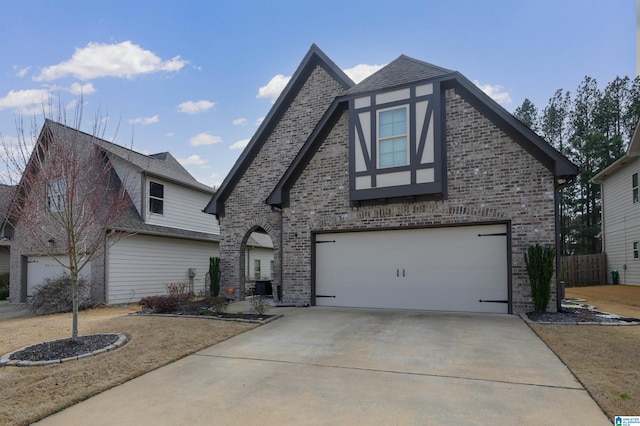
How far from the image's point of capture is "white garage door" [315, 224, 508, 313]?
9984mm

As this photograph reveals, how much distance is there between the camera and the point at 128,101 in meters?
9.48

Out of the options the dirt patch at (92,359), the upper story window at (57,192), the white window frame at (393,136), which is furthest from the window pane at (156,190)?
the white window frame at (393,136)

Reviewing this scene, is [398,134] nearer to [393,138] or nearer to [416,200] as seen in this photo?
[393,138]

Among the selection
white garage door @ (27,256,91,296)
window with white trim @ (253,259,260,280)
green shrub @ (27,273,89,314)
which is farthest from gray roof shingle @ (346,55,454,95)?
window with white trim @ (253,259,260,280)

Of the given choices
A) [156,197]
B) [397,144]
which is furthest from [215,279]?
[397,144]

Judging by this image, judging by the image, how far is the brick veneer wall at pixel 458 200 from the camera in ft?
31.3

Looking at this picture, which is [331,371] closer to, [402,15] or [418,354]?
[418,354]

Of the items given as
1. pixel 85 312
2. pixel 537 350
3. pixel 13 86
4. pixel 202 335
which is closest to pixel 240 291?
pixel 85 312

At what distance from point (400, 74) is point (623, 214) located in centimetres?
1563

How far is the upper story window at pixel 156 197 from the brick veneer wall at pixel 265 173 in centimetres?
442

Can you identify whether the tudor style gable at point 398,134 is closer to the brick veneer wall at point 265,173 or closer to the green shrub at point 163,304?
the brick veneer wall at point 265,173

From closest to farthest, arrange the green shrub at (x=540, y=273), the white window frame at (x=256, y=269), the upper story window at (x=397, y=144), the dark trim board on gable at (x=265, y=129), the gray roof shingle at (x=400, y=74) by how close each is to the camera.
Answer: the green shrub at (x=540, y=273), the upper story window at (x=397, y=144), the gray roof shingle at (x=400, y=74), the dark trim board on gable at (x=265, y=129), the white window frame at (x=256, y=269)

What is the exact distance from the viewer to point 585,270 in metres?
21.0

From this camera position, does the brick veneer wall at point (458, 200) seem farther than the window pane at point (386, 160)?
No
